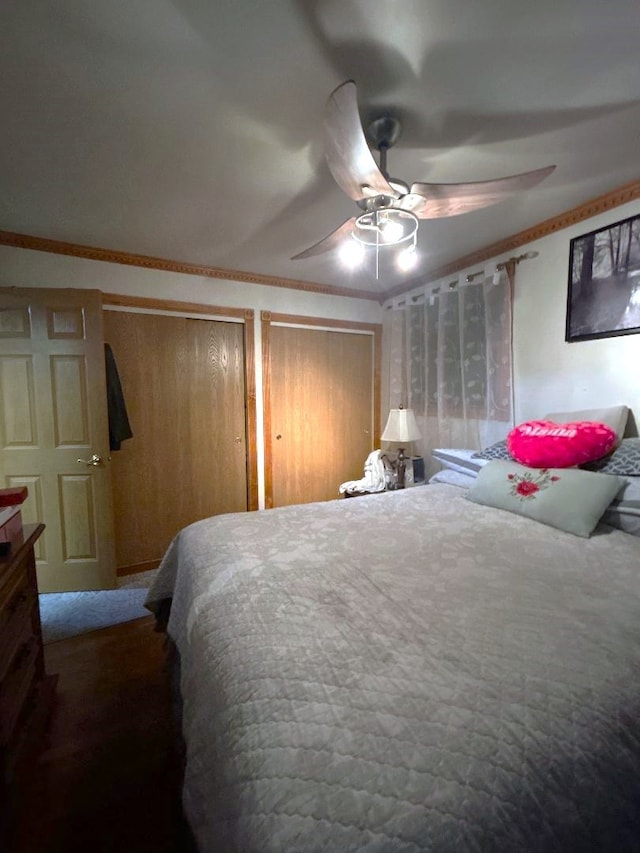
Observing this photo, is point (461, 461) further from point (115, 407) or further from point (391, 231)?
point (115, 407)

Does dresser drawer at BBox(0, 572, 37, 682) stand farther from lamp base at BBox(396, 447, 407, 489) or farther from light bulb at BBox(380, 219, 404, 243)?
lamp base at BBox(396, 447, 407, 489)

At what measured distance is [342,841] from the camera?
18.9 inches

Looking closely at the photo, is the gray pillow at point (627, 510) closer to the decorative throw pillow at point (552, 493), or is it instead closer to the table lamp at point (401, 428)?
the decorative throw pillow at point (552, 493)

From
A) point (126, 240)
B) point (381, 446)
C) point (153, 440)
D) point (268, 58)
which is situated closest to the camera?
point (268, 58)

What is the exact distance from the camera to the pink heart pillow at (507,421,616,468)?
5.51ft

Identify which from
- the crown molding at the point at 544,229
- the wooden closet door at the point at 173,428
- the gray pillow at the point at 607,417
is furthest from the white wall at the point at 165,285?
the gray pillow at the point at 607,417

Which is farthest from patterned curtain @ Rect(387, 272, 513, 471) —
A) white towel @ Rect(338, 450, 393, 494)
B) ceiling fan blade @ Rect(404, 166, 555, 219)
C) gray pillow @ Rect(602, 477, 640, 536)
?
ceiling fan blade @ Rect(404, 166, 555, 219)

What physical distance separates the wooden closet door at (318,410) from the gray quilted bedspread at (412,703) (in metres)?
2.12

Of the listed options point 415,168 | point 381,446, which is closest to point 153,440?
point 381,446

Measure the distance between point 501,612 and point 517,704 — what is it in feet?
1.01

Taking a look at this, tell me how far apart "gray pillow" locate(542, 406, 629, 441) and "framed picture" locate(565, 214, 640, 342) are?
1.39 ft

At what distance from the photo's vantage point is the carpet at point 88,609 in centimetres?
207

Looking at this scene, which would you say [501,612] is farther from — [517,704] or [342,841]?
[342,841]

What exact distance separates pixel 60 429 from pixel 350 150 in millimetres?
2353
